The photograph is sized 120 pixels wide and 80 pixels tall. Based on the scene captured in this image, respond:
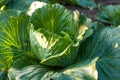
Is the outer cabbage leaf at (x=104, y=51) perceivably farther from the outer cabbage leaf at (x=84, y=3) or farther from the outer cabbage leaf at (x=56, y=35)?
the outer cabbage leaf at (x=84, y=3)

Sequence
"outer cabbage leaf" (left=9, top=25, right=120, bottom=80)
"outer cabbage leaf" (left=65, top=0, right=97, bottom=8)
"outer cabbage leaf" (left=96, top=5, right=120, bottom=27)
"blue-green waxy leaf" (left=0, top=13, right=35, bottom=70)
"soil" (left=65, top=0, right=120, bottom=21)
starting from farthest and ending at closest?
"outer cabbage leaf" (left=65, top=0, right=97, bottom=8)
"soil" (left=65, top=0, right=120, bottom=21)
"outer cabbage leaf" (left=96, top=5, right=120, bottom=27)
"blue-green waxy leaf" (left=0, top=13, right=35, bottom=70)
"outer cabbage leaf" (left=9, top=25, right=120, bottom=80)

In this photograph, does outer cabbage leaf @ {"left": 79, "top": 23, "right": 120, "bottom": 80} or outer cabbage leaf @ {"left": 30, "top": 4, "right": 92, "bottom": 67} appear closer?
outer cabbage leaf @ {"left": 30, "top": 4, "right": 92, "bottom": 67}

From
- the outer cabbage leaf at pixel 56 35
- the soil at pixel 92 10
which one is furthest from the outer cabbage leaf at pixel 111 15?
the outer cabbage leaf at pixel 56 35

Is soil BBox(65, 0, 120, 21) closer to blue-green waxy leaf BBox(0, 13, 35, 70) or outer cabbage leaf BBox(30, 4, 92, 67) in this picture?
outer cabbage leaf BBox(30, 4, 92, 67)

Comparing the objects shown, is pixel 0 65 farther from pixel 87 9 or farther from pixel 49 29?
pixel 87 9

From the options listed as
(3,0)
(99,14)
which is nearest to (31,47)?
(3,0)

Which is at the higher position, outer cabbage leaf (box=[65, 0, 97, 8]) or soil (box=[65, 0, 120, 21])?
outer cabbage leaf (box=[65, 0, 97, 8])

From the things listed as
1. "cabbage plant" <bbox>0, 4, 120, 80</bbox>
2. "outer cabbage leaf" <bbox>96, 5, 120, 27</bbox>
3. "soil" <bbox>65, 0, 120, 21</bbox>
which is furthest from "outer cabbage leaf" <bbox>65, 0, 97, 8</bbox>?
"cabbage plant" <bbox>0, 4, 120, 80</bbox>

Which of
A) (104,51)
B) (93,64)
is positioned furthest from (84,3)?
(93,64)
